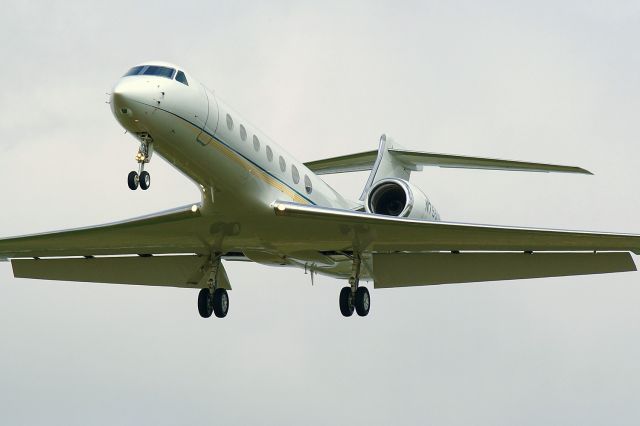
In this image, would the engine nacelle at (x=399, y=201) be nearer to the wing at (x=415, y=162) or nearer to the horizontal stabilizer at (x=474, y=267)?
the horizontal stabilizer at (x=474, y=267)

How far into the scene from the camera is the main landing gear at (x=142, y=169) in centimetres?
1986

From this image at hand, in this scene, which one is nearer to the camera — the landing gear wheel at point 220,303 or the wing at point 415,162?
the landing gear wheel at point 220,303

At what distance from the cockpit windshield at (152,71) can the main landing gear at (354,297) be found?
624 centimetres

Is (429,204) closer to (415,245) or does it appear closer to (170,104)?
(415,245)

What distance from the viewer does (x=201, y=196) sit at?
22.0 m

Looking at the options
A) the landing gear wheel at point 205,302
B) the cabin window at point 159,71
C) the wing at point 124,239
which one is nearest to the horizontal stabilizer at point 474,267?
the landing gear wheel at point 205,302

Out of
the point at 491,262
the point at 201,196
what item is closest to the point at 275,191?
the point at 201,196

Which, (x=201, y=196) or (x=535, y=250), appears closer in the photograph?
(x=201, y=196)

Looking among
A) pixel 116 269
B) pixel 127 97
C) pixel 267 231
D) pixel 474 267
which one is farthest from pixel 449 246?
pixel 116 269

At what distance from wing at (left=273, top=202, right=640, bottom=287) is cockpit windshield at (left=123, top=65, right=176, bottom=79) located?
10.7 feet

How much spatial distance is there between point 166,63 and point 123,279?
29.3ft

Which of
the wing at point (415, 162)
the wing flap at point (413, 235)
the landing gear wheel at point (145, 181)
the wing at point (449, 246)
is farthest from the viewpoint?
the wing at point (415, 162)

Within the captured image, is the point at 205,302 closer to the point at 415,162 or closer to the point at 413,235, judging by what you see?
the point at 413,235

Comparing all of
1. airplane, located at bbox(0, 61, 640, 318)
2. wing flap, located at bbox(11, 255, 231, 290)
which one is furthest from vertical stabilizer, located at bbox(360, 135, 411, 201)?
wing flap, located at bbox(11, 255, 231, 290)
